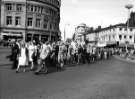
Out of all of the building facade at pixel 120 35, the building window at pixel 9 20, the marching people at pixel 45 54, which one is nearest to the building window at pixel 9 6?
the building window at pixel 9 20

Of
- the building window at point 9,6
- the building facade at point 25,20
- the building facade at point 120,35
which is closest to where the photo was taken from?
the building facade at point 25,20

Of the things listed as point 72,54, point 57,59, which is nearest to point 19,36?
point 72,54

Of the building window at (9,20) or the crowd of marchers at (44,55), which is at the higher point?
the building window at (9,20)

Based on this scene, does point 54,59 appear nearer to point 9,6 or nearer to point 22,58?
point 22,58

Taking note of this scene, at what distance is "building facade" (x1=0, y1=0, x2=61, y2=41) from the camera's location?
1925 inches

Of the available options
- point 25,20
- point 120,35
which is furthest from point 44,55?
point 120,35

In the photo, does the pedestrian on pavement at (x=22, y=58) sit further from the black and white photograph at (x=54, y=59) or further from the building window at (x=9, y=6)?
the building window at (x=9, y=6)

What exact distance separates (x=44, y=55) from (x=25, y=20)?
40460 millimetres

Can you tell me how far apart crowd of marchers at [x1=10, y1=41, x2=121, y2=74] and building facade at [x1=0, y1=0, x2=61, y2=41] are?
30694 millimetres

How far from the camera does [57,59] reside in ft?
48.1

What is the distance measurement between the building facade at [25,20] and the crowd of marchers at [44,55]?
30.7m

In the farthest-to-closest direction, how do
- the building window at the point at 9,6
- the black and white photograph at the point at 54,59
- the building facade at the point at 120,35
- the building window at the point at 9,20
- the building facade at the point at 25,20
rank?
the building facade at the point at 120,35 → the building window at the point at 9,6 → the building window at the point at 9,20 → the building facade at the point at 25,20 → the black and white photograph at the point at 54,59

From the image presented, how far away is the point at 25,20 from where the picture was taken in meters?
50.1

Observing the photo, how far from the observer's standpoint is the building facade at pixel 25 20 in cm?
4891
